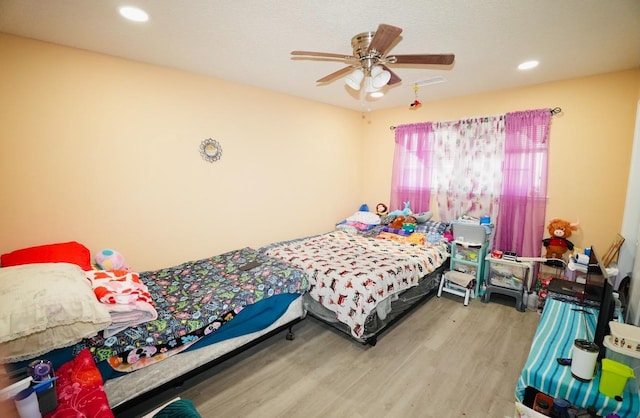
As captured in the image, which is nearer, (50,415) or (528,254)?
(50,415)

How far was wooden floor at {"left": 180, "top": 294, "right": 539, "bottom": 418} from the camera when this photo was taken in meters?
1.80

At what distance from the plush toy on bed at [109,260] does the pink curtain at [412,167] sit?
3.67m

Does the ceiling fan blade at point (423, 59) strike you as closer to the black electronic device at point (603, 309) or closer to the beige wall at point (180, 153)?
the black electronic device at point (603, 309)

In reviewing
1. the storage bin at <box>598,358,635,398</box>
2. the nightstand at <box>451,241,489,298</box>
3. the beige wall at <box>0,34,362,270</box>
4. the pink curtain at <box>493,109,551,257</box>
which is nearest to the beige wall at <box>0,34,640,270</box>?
the beige wall at <box>0,34,362,270</box>

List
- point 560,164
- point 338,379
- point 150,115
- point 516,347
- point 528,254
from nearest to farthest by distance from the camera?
1. point 338,379
2. point 516,347
3. point 150,115
4. point 560,164
5. point 528,254

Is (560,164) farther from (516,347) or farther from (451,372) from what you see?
(451,372)

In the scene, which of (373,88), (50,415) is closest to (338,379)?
(50,415)

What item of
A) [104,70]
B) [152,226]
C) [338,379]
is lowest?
[338,379]

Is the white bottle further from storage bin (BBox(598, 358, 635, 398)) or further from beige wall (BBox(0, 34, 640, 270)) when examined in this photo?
storage bin (BBox(598, 358, 635, 398))

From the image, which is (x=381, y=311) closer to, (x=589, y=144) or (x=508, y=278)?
(x=508, y=278)

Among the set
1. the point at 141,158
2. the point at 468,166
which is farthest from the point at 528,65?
the point at 141,158

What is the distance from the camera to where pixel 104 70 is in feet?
7.62

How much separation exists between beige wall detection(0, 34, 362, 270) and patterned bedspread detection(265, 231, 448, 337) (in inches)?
32.2

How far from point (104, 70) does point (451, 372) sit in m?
3.84
